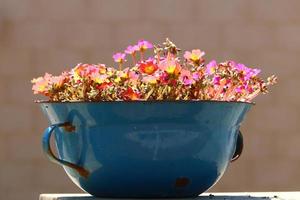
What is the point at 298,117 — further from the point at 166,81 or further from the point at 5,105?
the point at 166,81

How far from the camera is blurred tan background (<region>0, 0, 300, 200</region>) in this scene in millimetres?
3283

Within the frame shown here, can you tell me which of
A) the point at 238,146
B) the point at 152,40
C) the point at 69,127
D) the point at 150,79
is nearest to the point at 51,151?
the point at 69,127

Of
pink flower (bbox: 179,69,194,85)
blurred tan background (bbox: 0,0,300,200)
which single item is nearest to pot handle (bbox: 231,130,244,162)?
pink flower (bbox: 179,69,194,85)

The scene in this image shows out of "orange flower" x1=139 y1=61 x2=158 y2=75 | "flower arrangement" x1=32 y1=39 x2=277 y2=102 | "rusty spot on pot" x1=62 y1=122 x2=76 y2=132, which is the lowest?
"rusty spot on pot" x1=62 y1=122 x2=76 y2=132

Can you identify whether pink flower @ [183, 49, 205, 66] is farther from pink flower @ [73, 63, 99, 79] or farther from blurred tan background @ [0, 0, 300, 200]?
blurred tan background @ [0, 0, 300, 200]

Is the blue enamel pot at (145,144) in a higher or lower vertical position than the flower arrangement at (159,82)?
lower

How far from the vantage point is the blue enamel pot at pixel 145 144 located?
1.26 m

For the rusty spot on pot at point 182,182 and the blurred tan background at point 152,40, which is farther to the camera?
the blurred tan background at point 152,40

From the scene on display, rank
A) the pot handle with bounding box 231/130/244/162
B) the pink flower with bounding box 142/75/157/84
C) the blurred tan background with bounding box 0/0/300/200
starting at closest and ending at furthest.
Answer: the pink flower with bounding box 142/75/157/84, the pot handle with bounding box 231/130/244/162, the blurred tan background with bounding box 0/0/300/200

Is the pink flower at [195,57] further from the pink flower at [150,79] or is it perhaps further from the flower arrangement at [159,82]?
the pink flower at [150,79]

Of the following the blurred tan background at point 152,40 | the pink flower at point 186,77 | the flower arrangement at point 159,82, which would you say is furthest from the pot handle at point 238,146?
the blurred tan background at point 152,40

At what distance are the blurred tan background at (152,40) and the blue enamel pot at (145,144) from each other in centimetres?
194

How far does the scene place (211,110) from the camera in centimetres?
129

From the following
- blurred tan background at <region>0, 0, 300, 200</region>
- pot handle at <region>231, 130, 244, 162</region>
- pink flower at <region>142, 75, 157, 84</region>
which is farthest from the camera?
blurred tan background at <region>0, 0, 300, 200</region>
